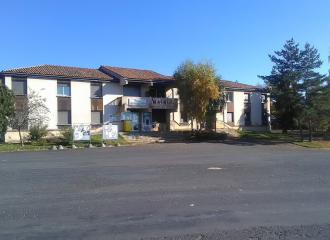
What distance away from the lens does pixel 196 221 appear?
5453 millimetres

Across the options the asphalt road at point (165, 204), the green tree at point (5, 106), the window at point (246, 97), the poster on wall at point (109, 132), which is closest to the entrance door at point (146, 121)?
the poster on wall at point (109, 132)

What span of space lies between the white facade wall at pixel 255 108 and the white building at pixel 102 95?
6493mm

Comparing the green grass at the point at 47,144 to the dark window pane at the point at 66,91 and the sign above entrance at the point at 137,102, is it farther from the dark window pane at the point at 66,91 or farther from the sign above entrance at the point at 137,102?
the dark window pane at the point at 66,91

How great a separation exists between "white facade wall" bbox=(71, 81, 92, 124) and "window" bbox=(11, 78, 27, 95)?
184 inches

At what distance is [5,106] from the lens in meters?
23.0

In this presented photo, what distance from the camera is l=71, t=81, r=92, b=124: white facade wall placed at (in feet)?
101

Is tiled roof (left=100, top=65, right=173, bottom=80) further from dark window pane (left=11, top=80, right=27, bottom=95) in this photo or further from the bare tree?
dark window pane (left=11, top=80, right=27, bottom=95)

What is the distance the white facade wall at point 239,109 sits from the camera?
137ft

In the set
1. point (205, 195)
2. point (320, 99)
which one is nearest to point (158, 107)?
point (320, 99)

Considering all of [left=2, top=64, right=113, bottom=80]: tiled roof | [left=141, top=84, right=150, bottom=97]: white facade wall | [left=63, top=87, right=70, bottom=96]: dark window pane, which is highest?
[left=2, top=64, right=113, bottom=80]: tiled roof

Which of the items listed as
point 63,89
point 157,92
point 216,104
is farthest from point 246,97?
point 63,89

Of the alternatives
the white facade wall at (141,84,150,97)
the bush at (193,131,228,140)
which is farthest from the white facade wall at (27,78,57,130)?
the bush at (193,131,228,140)

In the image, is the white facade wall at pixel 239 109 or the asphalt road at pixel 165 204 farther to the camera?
the white facade wall at pixel 239 109

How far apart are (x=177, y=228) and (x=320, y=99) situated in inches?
1106
